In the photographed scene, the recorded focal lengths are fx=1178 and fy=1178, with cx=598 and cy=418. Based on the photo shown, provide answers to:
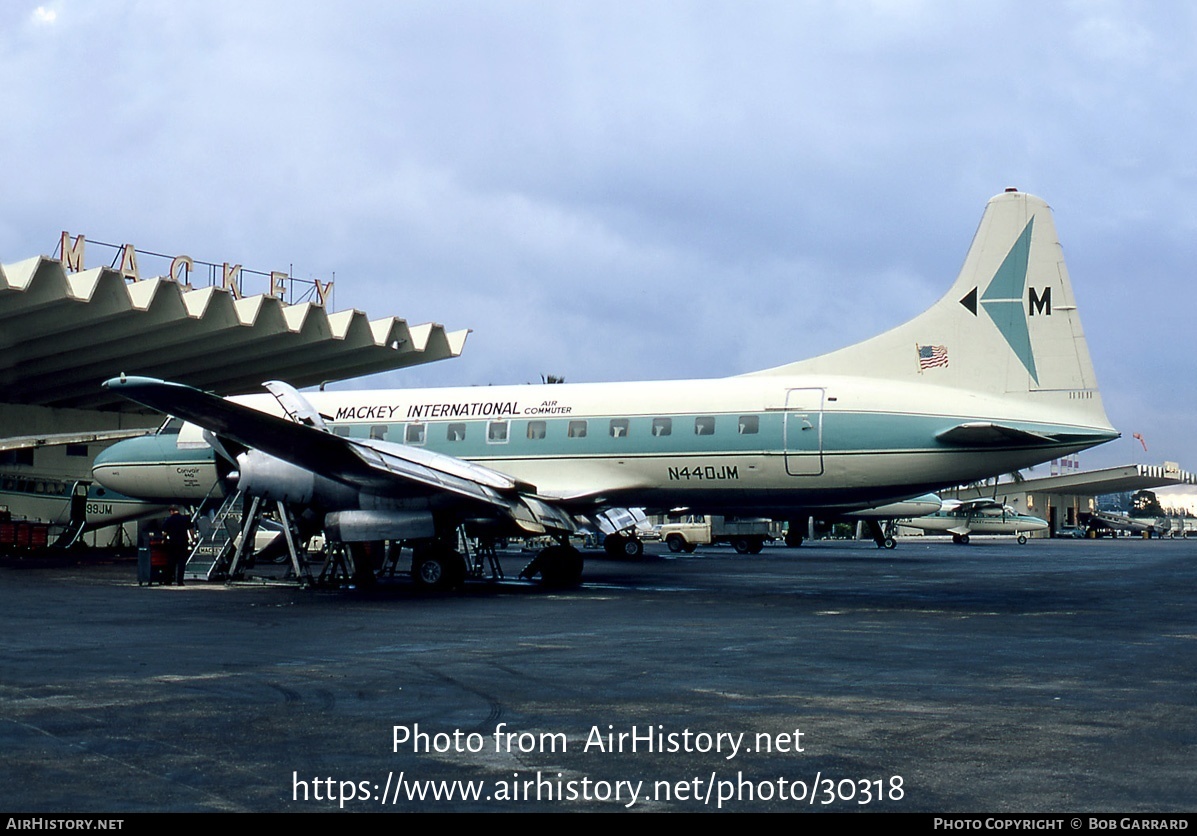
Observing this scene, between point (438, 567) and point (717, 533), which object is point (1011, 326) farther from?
point (717, 533)

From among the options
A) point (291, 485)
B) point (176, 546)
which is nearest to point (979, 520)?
point (176, 546)

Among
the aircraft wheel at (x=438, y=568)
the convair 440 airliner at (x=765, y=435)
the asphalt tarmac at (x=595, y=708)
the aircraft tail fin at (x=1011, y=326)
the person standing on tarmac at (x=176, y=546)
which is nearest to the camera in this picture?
the asphalt tarmac at (x=595, y=708)

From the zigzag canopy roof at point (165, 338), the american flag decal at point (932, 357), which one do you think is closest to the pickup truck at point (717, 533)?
the zigzag canopy roof at point (165, 338)

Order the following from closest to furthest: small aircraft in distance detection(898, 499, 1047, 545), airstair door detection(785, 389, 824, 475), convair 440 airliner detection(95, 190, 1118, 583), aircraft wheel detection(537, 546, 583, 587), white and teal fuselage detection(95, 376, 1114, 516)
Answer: convair 440 airliner detection(95, 190, 1118, 583) < white and teal fuselage detection(95, 376, 1114, 516) < airstair door detection(785, 389, 824, 475) < aircraft wheel detection(537, 546, 583, 587) < small aircraft in distance detection(898, 499, 1047, 545)

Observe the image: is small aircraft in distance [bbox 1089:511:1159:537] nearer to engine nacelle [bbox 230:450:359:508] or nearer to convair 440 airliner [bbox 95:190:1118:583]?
convair 440 airliner [bbox 95:190:1118:583]

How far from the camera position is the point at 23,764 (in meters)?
6.95

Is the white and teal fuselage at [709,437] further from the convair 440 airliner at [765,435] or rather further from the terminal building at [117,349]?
the terminal building at [117,349]

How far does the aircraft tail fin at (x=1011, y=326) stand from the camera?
21.5m

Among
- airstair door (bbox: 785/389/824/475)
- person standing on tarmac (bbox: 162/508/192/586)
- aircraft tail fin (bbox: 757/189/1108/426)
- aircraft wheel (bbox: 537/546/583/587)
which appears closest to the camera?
aircraft tail fin (bbox: 757/189/1108/426)

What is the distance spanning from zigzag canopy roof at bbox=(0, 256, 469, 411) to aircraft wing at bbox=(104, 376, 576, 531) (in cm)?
2002

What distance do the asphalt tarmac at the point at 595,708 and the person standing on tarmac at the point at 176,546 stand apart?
6067mm

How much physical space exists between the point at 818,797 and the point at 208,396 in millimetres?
15032

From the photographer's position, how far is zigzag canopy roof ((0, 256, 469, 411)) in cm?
3916

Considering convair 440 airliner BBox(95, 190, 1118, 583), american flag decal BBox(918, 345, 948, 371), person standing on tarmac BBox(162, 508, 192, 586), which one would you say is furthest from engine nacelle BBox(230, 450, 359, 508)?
american flag decal BBox(918, 345, 948, 371)
